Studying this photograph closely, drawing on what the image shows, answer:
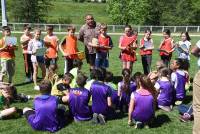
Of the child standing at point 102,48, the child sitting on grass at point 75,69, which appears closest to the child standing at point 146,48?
the child standing at point 102,48

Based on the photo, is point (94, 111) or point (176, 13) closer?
point (94, 111)

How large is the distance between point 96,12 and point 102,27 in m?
72.2

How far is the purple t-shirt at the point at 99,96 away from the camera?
32.3ft

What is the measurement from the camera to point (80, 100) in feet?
32.1

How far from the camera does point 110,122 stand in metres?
10.1

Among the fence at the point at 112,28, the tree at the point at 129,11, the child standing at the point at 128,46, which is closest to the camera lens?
the child standing at the point at 128,46

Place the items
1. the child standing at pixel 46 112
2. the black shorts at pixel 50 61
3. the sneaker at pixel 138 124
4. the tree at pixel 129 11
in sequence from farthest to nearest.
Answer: the tree at pixel 129 11 < the black shorts at pixel 50 61 < the sneaker at pixel 138 124 < the child standing at pixel 46 112

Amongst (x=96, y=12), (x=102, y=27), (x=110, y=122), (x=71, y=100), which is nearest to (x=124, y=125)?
(x=110, y=122)

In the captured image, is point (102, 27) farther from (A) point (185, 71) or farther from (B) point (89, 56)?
(A) point (185, 71)

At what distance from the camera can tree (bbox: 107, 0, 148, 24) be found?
60031 mm

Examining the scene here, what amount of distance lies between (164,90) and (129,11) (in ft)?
165

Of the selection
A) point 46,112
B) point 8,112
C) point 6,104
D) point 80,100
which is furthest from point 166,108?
point 6,104

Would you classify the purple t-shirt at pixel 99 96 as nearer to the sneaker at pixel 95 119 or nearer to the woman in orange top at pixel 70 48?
the sneaker at pixel 95 119

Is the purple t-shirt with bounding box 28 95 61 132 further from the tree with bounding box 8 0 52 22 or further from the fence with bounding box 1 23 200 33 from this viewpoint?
the tree with bounding box 8 0 52 22
